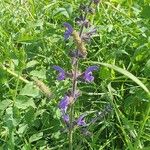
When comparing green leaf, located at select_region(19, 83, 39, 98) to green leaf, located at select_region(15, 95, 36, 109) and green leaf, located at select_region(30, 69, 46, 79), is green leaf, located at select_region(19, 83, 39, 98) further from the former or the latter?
green leaf, located at select_region(30, 69, 46, 79)

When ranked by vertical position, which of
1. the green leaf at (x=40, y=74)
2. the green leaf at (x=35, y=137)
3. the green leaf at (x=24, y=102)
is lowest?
the green leaf at (x=35, y=137)

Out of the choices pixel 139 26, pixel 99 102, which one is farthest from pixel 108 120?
pixel 139 26

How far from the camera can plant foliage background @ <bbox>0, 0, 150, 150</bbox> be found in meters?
2.11

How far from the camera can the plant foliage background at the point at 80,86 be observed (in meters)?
2.11

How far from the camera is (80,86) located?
2.51 meters

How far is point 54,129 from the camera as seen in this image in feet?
7.35

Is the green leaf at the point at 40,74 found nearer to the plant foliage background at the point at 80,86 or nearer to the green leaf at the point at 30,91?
the plant foliage background at the point at 80,86

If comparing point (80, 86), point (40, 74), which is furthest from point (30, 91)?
point (80, 86)

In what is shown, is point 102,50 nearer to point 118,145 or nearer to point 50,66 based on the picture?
point 50,66

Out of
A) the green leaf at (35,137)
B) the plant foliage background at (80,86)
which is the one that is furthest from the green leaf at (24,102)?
the green leaf at (35,137)

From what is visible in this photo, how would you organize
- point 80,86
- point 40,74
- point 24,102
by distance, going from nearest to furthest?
point 24,102
point 40,74
point 80,86

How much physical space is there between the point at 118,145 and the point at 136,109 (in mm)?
203

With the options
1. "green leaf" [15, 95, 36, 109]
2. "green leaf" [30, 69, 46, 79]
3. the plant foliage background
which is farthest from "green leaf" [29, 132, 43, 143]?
"green leaf" [30, 69, 46, 79]

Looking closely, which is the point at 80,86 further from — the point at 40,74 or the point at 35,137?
the point at 35,137
